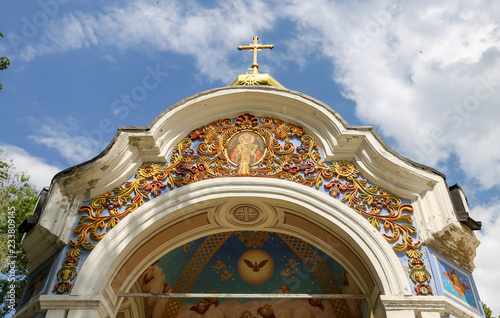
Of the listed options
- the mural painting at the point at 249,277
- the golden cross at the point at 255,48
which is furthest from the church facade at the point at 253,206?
the golden cross at the point at 255,48

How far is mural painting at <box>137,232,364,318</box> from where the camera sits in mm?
10109

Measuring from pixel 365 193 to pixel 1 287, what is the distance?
1105cm

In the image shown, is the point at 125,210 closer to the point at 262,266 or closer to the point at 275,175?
the point at 275,175

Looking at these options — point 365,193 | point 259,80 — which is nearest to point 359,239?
point 365,193

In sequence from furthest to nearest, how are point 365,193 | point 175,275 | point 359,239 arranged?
point 175,275 → point 365,193 → point 359,239

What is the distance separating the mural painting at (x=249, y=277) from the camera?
398 inches

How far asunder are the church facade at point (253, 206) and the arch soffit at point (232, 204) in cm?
2

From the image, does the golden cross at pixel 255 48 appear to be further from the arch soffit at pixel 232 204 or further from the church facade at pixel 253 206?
the arch soffit at pixel 232 204

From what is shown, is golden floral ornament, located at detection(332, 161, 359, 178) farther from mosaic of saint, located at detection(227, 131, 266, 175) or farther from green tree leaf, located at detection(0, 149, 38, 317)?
green tree leaf, located at detection(0, 149, 38, 317)

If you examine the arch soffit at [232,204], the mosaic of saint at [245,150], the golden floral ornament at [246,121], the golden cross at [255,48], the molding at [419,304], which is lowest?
the molding at [419,304]

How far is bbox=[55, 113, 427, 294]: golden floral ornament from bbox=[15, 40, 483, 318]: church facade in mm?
19

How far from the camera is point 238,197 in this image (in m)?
7.67

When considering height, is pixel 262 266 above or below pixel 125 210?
above

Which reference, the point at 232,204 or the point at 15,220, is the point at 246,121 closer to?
the point at 232,204
